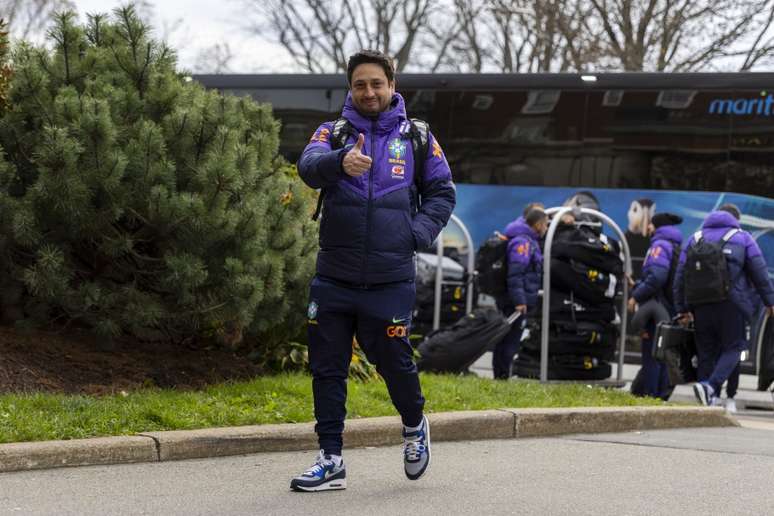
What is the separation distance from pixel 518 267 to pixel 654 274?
121 cm

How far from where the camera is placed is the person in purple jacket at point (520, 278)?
11727 millimetres

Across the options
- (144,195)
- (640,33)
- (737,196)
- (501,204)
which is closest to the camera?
(144,195)

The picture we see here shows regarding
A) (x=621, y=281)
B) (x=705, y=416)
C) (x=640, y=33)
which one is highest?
(x=640, y=33)

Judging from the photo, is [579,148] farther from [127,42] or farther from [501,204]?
[127,42]

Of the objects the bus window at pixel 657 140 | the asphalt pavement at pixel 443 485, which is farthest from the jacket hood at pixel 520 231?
the asphalt pavement at pixel 443 485

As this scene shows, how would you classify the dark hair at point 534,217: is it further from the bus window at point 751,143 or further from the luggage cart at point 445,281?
the bus window at point 751,143

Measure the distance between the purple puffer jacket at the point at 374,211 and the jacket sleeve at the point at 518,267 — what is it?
6.09m

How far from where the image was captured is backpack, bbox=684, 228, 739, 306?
33.7 feet

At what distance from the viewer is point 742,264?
34.1ft

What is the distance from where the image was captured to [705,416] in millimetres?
8992

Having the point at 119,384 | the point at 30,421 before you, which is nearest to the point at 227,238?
the point at 119,384

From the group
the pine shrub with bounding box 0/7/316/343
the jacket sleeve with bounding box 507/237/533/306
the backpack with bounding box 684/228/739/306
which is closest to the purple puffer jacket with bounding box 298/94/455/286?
the pine shrub with bounding box 0/7/316/343

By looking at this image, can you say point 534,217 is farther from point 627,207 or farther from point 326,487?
point 326,487

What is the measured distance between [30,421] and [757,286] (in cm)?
623
